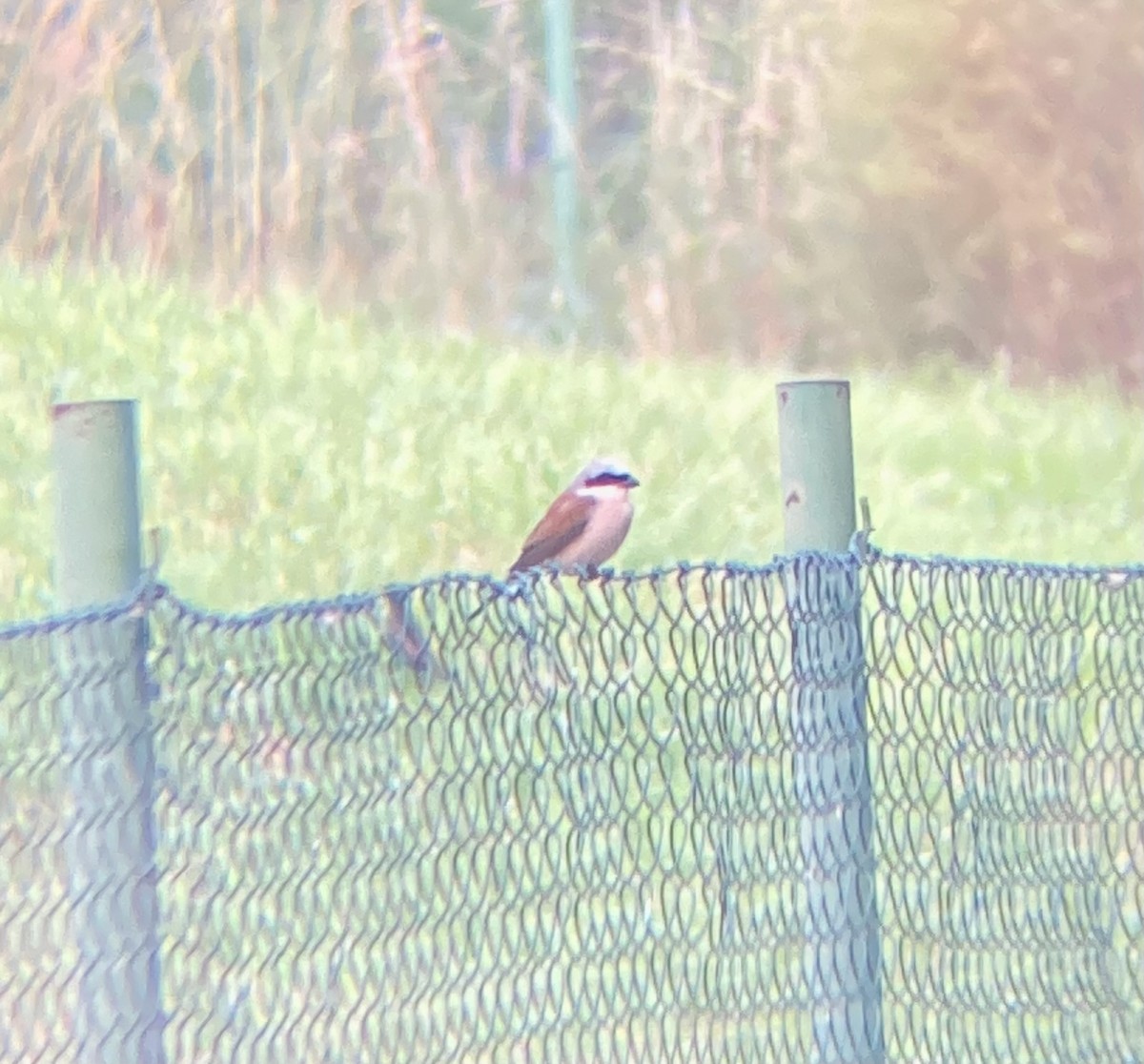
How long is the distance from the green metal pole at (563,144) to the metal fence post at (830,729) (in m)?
7.59

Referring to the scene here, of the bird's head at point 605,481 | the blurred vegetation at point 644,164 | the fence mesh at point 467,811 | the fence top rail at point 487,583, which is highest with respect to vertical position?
the blurred vegetation at point 644,164

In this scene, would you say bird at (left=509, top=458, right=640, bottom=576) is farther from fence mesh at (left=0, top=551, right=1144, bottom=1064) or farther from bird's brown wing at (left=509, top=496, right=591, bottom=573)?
fence mesh at (left=0, top=551, right=1144, bottom=1064)

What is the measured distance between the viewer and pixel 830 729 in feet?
8.61

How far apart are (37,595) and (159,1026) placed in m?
3.83

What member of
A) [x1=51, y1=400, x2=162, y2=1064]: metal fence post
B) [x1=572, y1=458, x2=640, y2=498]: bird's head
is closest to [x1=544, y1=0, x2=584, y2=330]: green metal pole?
[x1=572, y1=458, x2=640, y2=498]: bird's head

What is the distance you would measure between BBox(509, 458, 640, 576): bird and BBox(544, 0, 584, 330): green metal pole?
4696mm

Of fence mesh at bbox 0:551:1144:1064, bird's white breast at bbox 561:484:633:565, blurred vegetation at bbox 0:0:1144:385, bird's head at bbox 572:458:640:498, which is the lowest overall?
fence mesh at bbox 0:551:1144:1064

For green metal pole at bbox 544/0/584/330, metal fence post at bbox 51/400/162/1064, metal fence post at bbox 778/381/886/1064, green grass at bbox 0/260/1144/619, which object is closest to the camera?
metal fence post at bbox 51/400/162/1064

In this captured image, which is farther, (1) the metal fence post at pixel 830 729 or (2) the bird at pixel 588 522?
(2) the bird at pixel 588 522

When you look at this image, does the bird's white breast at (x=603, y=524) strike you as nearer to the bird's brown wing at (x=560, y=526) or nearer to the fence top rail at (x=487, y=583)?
the bird's brown wing at (x=560, y=526)

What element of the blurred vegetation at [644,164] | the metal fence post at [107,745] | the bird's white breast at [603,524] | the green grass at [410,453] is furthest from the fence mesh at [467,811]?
the blurred vegetation at [644,164]

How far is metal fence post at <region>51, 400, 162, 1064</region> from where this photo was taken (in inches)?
82.0

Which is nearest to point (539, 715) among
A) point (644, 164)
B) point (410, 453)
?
point (410, 453)

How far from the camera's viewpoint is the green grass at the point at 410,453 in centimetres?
639
